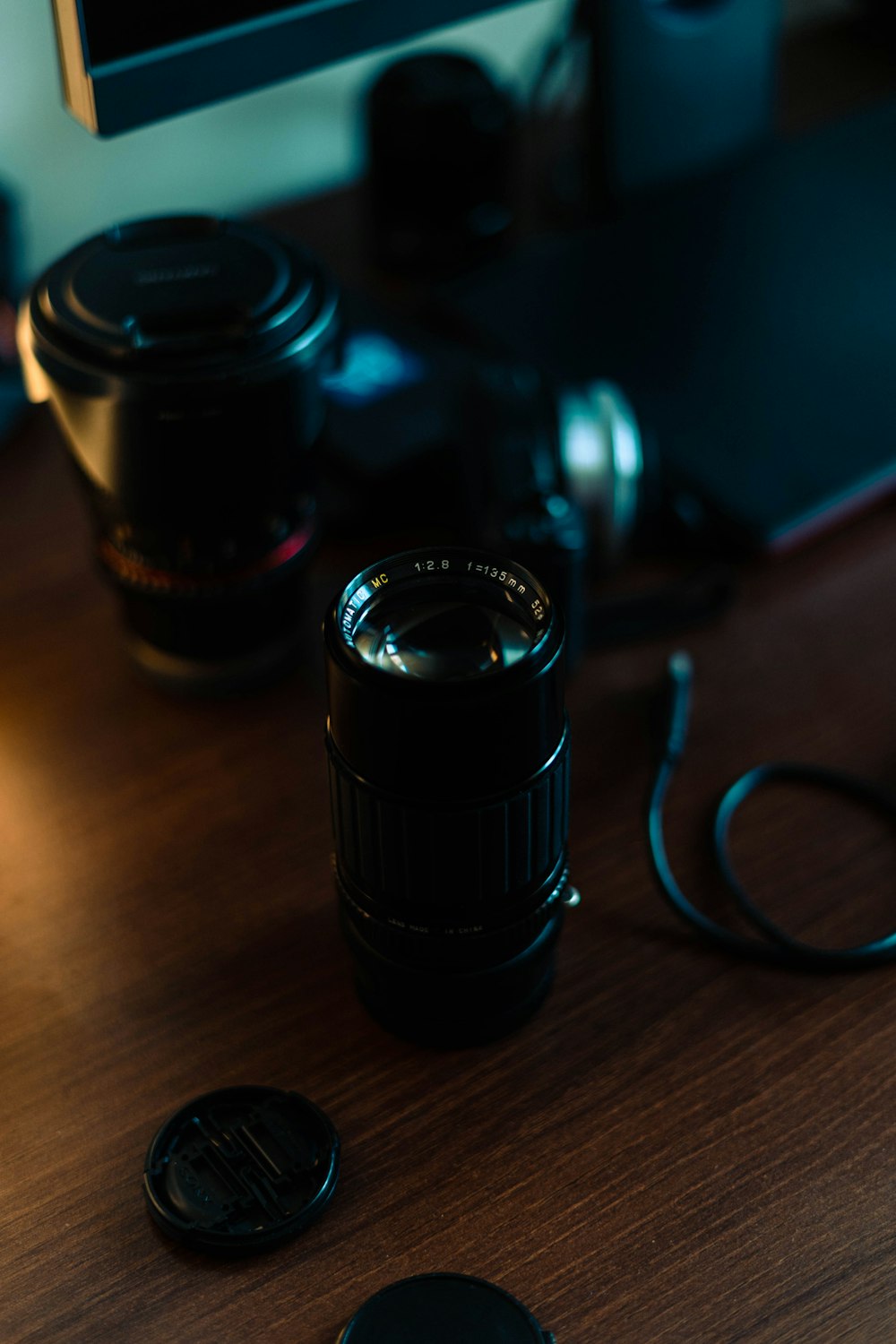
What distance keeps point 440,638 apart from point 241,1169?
0.20 metres

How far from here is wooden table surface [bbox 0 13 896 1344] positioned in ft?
1.49

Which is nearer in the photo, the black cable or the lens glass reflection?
the lens glass reflection

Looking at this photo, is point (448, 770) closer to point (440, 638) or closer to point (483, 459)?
point (440, 638)

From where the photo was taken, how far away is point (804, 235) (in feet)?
2.77

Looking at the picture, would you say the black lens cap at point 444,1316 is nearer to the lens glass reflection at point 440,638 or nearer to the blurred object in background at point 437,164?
the lens glass reflection at point 440,638

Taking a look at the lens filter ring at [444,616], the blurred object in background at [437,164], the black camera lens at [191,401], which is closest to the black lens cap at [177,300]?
the black camera lens at [191,401]

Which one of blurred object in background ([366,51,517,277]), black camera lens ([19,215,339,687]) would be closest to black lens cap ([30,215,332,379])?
black camera lens ([19,215,339,687])

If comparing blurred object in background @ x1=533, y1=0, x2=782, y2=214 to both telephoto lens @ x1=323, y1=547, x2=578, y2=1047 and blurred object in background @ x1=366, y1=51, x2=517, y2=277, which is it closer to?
blurred object in background @ x1=366, y1=51, x2=517, y2=277

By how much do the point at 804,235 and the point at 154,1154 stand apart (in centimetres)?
65

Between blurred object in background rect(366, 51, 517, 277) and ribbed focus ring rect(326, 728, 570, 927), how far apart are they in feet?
1.57

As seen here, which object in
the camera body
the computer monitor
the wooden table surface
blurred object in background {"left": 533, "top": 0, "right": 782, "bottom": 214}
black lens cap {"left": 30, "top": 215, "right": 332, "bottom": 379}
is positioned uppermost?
the computer monitor

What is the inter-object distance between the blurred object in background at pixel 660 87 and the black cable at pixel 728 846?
0.37 metres

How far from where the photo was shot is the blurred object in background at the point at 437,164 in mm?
795

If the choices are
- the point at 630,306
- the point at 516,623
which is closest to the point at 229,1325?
the point at 516,623
